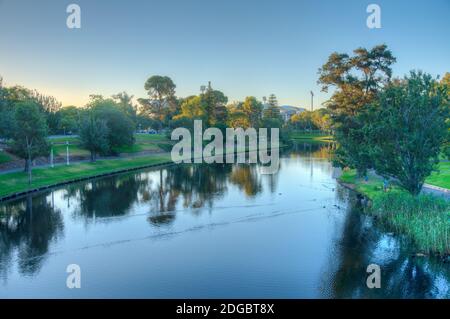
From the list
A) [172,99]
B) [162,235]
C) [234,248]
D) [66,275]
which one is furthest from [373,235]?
[172,99]

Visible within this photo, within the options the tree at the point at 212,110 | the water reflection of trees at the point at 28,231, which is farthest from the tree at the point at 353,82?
the tree at the point at 212,110

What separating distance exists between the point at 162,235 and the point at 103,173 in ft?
114

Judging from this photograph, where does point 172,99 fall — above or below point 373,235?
above

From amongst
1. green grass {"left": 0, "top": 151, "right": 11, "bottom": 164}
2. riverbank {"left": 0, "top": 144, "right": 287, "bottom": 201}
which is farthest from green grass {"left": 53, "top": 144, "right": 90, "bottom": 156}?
green grass {"left": 0, "top": 151, "right": 11, "bottom": 164}

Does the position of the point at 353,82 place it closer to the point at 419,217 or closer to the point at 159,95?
the point at 419,217

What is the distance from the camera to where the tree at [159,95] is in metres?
146

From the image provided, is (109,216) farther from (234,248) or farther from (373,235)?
(373,235)

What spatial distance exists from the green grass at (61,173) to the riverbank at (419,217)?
3576 cm

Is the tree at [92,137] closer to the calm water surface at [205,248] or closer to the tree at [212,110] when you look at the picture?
the calm water surface at [205,248]

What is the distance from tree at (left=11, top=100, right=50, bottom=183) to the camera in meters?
47.7

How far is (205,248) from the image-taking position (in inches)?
1018
